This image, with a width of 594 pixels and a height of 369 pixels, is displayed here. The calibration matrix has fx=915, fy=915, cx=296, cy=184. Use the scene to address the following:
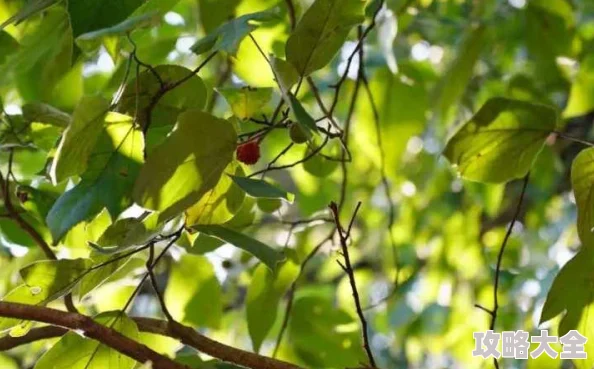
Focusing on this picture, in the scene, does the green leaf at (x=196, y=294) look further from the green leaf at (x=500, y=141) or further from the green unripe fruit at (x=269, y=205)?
the green leaf at (x=500, y=141)

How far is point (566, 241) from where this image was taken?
3.93 feet

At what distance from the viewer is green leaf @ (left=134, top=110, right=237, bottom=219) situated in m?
0.34

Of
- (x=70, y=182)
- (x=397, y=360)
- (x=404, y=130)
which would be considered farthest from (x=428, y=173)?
(x=70, y=182)

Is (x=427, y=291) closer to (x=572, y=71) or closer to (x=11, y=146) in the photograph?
(x=572, y=71)

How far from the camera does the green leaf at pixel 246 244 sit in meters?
0.38

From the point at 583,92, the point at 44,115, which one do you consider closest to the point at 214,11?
the point at 44,115

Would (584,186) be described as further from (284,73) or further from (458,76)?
(458,76)

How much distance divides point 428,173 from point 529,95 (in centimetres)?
19

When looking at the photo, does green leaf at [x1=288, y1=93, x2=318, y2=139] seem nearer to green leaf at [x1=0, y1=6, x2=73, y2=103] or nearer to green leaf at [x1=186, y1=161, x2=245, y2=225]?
green leaf at [x1=186, y1=161, x2=245, y2=225]

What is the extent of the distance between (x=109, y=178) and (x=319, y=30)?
0.37ft

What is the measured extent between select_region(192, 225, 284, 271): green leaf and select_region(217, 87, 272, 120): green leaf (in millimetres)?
74

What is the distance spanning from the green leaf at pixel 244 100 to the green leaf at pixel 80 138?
0.26 ft

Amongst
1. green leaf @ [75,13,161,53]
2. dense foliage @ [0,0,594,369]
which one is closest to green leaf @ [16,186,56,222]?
dense foliage @ [0,0,594,369]

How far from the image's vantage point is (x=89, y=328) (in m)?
0.40
